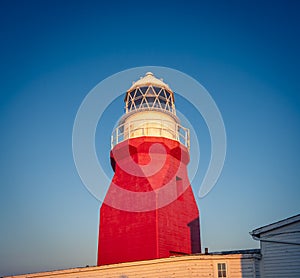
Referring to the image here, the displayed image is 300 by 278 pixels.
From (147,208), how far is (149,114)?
18.6 ft

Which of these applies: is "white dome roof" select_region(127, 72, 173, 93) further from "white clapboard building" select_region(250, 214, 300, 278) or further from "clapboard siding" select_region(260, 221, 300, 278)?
"clapboard siding" select_region(260, 221, 300, 278)

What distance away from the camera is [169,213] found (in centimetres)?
2155

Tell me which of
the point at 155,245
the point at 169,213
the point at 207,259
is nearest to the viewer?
the point at 207,259

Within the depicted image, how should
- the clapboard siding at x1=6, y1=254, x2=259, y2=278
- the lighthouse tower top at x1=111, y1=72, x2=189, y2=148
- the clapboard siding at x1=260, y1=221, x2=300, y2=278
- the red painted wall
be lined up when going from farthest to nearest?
the lighthouse tower top at x1=111, y1=72, x2=189, y2=148
the red painted wall
the clapboard siding at x1=6, y1=254, x2=259, y2=278
the clapboard siding at x1=260, y1=221, x2=300, y2=278

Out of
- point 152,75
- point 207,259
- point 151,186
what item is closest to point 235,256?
point 207,259

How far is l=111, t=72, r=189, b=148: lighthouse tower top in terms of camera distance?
23578 mm

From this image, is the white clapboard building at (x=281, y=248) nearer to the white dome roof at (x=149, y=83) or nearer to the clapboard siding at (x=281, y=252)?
the clapboard siding at (x=281, y=252)

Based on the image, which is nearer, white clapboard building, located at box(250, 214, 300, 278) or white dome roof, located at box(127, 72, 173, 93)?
white clapboard building, located at box(250, 214, 300, 278)

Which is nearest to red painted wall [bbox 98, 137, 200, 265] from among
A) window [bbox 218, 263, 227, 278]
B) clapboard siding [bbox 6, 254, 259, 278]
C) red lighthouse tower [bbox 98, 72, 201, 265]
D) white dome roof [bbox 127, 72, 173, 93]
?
red lighthouse tower [bbox 98, 72, 201, 265]

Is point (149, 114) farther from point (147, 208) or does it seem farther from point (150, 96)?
point (147, 208)

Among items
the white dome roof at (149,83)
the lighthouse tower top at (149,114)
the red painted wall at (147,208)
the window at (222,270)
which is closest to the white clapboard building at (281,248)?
the window at (222,270)

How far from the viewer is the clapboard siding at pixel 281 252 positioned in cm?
1536

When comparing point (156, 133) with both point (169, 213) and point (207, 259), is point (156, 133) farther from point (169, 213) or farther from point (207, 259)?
point (207, 259)

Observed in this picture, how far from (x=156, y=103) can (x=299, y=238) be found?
12.0 metres
